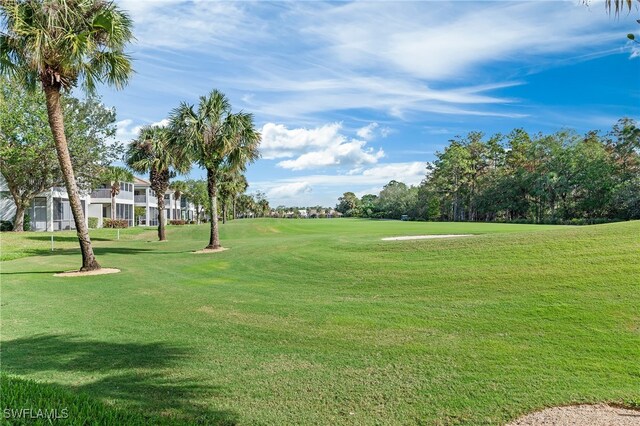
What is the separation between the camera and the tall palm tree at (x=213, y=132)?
22141 millimetres

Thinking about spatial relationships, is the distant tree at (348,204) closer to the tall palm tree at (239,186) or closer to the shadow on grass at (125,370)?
the tall palm tree at (239,186)

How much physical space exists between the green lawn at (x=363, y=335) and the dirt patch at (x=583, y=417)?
141 mm

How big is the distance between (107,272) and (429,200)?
6765 centimetres

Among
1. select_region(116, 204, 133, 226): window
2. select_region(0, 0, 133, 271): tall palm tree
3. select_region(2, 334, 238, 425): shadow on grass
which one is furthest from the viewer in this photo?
select_region(116, 204, 133, 226): window

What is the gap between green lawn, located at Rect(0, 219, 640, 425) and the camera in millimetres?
Result: 4695

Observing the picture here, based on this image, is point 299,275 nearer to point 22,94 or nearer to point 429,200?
point 22,94

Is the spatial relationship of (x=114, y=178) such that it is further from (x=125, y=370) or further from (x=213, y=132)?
(x=125, y=370)

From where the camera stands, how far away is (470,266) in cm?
1109

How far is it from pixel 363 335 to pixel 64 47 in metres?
13.1

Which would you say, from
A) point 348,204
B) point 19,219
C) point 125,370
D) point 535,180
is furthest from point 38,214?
point 348,204

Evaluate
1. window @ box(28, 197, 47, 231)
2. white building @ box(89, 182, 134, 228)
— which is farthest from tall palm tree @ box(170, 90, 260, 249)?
white building @ box(89, 182, 134, 228)

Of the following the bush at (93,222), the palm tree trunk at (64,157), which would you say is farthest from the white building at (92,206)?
the palm tree trunk at (64,157)

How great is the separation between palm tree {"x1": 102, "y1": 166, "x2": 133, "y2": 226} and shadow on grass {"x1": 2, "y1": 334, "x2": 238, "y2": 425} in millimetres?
30194

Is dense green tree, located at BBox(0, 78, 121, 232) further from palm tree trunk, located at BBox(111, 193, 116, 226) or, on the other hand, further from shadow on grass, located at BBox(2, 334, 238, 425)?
shadow on grass, located at BBox(2, 334, 238, 425)
